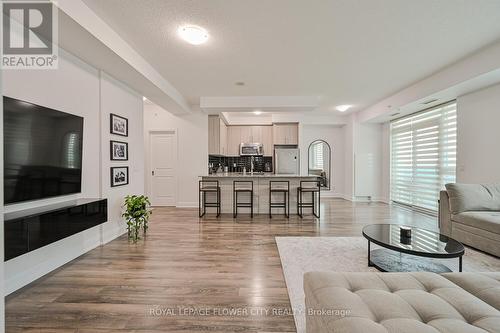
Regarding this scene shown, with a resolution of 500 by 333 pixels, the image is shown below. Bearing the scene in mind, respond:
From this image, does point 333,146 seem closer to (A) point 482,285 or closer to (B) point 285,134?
(B) point 285,134

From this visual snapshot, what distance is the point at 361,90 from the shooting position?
5004 millimetres

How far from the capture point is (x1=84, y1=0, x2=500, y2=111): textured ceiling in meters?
2.33

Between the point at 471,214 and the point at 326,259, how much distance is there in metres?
2.15

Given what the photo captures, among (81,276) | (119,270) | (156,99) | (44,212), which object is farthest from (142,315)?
(156,99)

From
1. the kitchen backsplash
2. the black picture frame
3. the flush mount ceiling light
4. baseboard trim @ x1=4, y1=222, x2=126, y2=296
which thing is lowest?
baseboard trim @ x1=4, y1=222, x2=126, y2=296

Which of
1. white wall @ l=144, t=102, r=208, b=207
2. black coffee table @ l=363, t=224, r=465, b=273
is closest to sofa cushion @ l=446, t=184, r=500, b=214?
black coffee table @ l=363, t=224, r=465, b=273

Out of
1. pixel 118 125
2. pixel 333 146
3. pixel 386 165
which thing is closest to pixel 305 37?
pixel 118 125

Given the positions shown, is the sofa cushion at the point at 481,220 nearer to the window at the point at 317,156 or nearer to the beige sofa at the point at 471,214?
the beige sofa at the point at 471,214

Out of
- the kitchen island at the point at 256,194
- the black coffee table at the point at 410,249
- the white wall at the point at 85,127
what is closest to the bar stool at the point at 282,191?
the kitchen island at the point at 256,194

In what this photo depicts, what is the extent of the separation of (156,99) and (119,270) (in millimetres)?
3445

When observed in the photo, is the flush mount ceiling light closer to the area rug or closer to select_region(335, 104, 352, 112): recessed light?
the area rug

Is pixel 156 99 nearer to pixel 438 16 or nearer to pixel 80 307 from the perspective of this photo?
pixel 80 307

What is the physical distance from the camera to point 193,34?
2723 mm

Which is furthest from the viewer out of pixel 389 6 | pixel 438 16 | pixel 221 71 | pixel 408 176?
pixel 408 176
